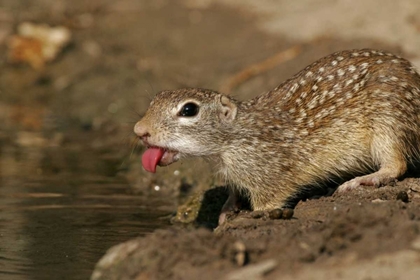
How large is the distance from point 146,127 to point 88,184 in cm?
312

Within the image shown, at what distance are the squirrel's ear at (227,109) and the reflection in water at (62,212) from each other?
133 centimetres

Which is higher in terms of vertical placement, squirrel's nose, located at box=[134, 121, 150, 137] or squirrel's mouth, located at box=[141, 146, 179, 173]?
squirrel's nose, located at box=[134, 121, 150, 137]

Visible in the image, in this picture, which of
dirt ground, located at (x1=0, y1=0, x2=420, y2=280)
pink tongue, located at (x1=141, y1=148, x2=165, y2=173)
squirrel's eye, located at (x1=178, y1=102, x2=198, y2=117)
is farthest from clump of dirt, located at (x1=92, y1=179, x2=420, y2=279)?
squirrel's eye, located at (x1=178, y1=102, x2=198, y2=117)

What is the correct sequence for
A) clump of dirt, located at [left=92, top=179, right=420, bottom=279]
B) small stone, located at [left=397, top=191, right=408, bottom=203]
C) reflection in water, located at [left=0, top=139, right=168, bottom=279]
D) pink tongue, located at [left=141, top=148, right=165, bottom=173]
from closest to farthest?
clump of dirt, located at [left=92, top=179, right=420, bottom=279] < reflection in water, located at [left=0, top=139, right=168, bottom=279] < small stone, located at [left=397, top=191, right=408, bottom=203] < pink tongue, located at [left=141, top=148, right=165, bottom=173]

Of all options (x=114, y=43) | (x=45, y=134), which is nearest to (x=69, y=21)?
(x=114, y=43)

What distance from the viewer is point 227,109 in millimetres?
9094

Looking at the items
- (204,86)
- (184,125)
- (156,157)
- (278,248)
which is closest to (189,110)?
(184,125)

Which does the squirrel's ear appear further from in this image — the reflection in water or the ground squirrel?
the reflection in water

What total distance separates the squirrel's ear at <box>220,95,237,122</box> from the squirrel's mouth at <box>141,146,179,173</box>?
0.68 meters

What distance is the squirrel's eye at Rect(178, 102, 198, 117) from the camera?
28.8 feet

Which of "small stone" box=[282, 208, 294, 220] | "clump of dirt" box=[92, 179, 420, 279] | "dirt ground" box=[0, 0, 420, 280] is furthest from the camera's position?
"small stone" box=[282, 208, 294, 220]

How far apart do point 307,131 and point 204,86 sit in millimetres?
5856

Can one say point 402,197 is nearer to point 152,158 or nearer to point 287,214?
point 287,214

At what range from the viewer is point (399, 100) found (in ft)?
29.1
